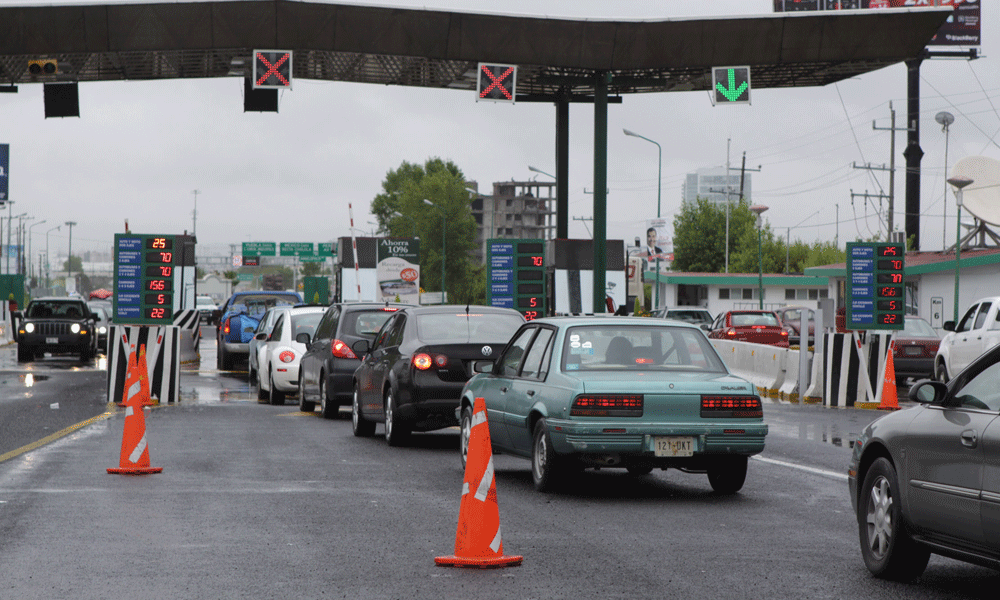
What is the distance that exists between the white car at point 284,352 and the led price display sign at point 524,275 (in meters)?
6.10

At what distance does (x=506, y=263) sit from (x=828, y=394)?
361 inches

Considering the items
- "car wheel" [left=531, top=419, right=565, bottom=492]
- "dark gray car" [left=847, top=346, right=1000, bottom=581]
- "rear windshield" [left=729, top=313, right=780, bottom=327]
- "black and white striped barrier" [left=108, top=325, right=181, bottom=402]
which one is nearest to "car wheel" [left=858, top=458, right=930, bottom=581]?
"dark gray car" [left=847, top=346, right=1000, bottom=581]

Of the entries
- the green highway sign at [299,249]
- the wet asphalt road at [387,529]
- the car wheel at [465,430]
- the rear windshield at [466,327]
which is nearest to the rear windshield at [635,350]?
the wet asphalt road at [387,529]

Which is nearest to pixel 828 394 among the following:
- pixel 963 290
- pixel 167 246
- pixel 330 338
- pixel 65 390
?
pixel 330 338

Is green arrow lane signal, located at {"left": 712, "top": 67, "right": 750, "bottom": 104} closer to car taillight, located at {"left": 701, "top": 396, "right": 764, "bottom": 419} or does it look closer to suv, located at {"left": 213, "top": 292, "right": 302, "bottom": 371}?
suv, located at {"left": 213, "top": 292, "right": 302, "bottom": 371}

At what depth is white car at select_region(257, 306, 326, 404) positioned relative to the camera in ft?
70.9

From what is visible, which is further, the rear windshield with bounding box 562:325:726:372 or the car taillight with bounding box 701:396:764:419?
the rear windshield with bounding box 562:325:726:372

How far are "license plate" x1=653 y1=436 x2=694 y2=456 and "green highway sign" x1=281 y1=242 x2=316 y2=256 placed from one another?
10582 centimetres

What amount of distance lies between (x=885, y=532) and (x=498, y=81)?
20231 mm

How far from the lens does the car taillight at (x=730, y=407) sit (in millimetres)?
9914

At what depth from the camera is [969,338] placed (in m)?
24.6

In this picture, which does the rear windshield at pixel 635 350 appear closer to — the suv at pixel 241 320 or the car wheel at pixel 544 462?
the car wheel at pixel 544 462

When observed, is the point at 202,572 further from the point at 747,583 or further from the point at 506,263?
the point at 506,263

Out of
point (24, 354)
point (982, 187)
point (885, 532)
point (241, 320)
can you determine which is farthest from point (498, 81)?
point (982, 187)
